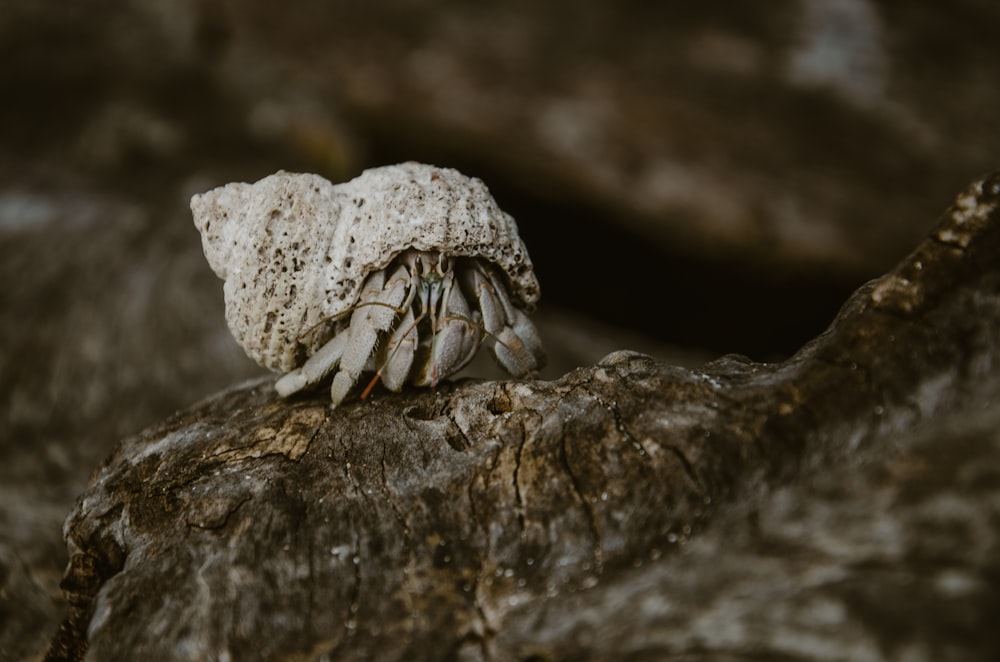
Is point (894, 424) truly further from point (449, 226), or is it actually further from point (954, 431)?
point (449, 226)

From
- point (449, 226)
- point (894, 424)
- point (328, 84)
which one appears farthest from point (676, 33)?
point (894, 424)

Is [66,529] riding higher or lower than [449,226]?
lower

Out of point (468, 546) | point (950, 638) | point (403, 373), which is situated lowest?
point (950, 638)

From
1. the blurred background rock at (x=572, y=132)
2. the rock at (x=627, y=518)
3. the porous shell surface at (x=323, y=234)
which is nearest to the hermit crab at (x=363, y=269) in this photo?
the porous shell surface at (x=323, y=234)

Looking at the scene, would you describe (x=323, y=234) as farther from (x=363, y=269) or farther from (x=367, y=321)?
(x=367, y=321)

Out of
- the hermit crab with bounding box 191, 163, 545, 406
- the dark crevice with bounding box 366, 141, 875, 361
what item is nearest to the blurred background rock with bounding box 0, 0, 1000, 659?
the dark crevice with bounding box 366, 141, 875, 361

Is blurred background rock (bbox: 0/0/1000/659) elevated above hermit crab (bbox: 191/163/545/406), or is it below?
above

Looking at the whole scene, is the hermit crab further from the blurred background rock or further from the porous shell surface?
the blurred background rock
